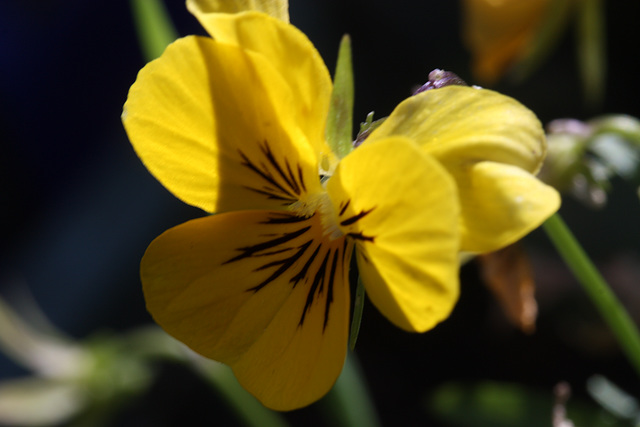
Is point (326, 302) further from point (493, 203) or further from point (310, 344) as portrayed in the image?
point (493, 203)

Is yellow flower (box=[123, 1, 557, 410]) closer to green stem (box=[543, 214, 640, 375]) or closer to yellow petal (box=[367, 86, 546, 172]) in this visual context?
yellow petal (box=[367, 86, 546, 172])

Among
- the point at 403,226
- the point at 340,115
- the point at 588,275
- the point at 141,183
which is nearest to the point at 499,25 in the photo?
the point at 588,275

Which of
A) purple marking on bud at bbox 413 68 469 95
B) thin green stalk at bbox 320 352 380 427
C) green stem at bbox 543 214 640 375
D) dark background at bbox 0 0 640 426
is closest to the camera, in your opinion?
purple marking on bud at bbox 413 68 469 95

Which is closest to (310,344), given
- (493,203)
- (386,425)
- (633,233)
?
(493,203)

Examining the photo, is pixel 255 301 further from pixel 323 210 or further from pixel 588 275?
pixel 588 275

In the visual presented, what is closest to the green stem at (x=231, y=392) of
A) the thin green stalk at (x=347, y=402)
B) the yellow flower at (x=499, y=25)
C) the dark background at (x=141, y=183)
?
the thin green stalk at (x=347, y=402)

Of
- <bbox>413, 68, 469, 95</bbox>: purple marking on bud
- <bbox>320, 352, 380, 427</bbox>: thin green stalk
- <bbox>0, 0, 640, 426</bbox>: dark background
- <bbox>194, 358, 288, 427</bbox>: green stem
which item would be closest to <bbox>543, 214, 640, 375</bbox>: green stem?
<bbox>413, 68, 469, 95</bbox>: purple marking on bud

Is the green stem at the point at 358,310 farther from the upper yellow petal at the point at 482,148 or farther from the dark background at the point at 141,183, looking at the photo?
the dark background at the point at 141,183
